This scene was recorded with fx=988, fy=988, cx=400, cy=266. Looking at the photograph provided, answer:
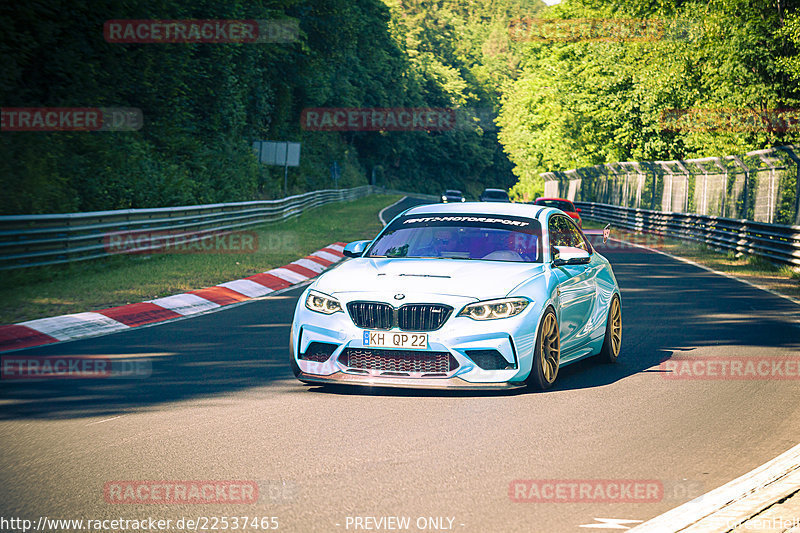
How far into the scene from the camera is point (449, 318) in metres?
7.73

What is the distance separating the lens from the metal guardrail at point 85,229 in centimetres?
1558

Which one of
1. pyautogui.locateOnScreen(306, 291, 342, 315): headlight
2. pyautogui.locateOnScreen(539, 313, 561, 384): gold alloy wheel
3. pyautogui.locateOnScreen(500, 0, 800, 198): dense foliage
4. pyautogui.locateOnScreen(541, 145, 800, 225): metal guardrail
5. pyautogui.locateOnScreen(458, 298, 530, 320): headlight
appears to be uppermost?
pyautogui.locateOnScreen(500, 0, 800, 198): dense foliage

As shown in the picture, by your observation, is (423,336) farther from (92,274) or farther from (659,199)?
(659,199)

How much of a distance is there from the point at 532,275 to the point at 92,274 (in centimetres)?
1161

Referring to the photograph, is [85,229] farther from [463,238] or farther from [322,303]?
[322,303]

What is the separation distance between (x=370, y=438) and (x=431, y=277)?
6.39 feet

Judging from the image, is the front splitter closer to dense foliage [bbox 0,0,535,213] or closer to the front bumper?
the front bumper

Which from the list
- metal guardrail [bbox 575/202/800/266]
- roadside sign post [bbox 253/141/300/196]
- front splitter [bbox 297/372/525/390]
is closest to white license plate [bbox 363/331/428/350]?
front splitter [bbox 297/372/525/390]

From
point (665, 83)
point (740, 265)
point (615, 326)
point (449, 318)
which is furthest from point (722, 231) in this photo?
point (449, 318)

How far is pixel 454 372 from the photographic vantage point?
7746 mm

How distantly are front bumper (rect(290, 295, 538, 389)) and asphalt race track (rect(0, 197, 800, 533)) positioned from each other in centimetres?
19

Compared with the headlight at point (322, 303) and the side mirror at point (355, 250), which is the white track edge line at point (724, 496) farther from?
the side mirror at point (355, 250)

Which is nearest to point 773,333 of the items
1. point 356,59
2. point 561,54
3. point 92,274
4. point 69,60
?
point 92,274

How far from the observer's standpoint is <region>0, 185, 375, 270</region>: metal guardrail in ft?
51.1
